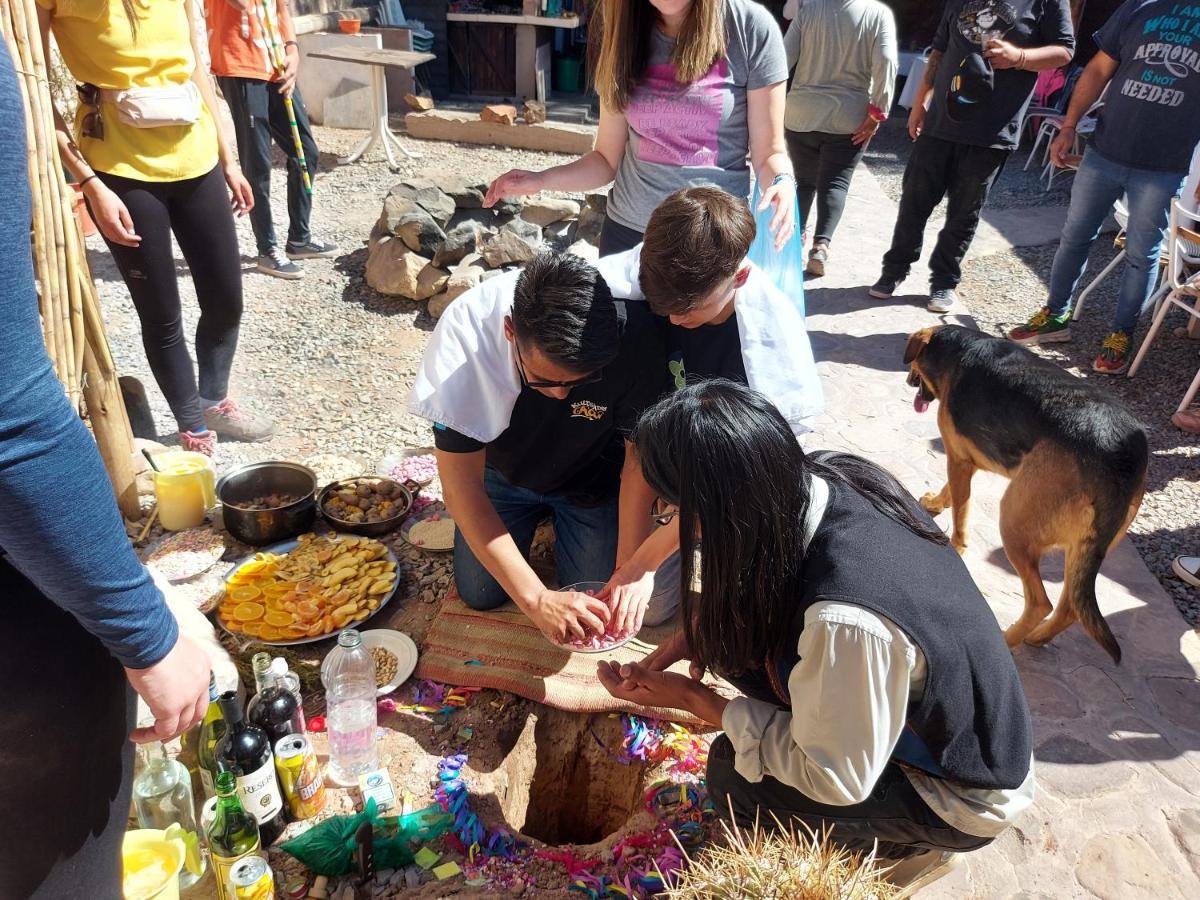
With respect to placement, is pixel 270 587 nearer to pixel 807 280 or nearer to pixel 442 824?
pixel 442 824

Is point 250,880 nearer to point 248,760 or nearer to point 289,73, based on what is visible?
point 248,760

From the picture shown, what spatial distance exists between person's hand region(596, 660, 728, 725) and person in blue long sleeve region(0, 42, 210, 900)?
121cm

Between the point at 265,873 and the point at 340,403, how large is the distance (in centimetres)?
339

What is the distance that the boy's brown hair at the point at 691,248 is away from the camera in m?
2.30

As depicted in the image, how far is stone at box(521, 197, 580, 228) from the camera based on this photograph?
7.43m

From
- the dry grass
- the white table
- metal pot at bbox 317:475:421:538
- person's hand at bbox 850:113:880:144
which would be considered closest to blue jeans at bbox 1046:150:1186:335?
person's hand at bbox 850:113:880:144

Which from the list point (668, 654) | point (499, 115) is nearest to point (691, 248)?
point (668, 654)

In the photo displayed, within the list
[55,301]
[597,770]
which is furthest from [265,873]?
[55,301]

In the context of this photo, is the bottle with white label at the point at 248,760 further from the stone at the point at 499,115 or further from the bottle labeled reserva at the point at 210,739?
the stone at the point at 499,115

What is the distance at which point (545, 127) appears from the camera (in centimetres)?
1041

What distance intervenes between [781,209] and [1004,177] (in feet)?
31.6

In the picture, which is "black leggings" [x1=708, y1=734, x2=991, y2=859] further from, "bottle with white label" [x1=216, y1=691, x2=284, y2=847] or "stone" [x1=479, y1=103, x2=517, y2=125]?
"stone" [x1=479, y1=103, x2=517, y2=125]

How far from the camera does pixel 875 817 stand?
1.98 metres

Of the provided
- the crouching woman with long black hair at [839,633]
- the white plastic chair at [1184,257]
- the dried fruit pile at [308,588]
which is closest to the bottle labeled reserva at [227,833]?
the dried fruit pile at [308,588]
